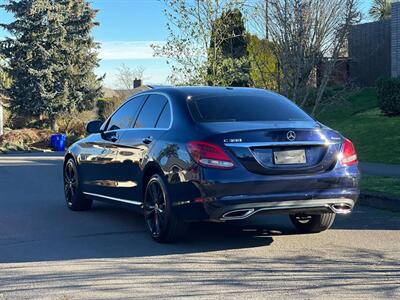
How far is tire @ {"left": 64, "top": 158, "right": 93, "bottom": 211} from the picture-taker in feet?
30.5

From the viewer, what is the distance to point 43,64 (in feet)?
128

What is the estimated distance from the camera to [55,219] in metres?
8.70

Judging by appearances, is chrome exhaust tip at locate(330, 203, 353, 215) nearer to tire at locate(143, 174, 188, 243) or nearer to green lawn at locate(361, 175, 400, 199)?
tire at locate(143, 174, 188, 243)

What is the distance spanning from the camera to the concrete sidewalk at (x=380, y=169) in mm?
12266

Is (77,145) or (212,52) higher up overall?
(212,52)

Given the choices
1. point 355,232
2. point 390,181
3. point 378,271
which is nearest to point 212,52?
point 390,181

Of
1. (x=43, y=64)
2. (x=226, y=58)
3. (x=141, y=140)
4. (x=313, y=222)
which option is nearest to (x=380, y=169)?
(x=226, y=58)

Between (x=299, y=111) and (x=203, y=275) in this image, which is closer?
(x=203, y=275)

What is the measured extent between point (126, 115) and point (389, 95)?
1341cm

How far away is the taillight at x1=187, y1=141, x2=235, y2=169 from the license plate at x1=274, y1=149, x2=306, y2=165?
493 mm

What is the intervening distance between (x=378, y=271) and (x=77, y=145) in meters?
5.31

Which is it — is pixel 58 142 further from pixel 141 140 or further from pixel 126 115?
pixel 141 140

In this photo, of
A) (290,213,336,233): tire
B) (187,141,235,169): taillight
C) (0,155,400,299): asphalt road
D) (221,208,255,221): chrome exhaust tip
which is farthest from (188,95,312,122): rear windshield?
(0,155,400,299): asphalt road

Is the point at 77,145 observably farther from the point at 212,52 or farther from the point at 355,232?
the point at 212,52
